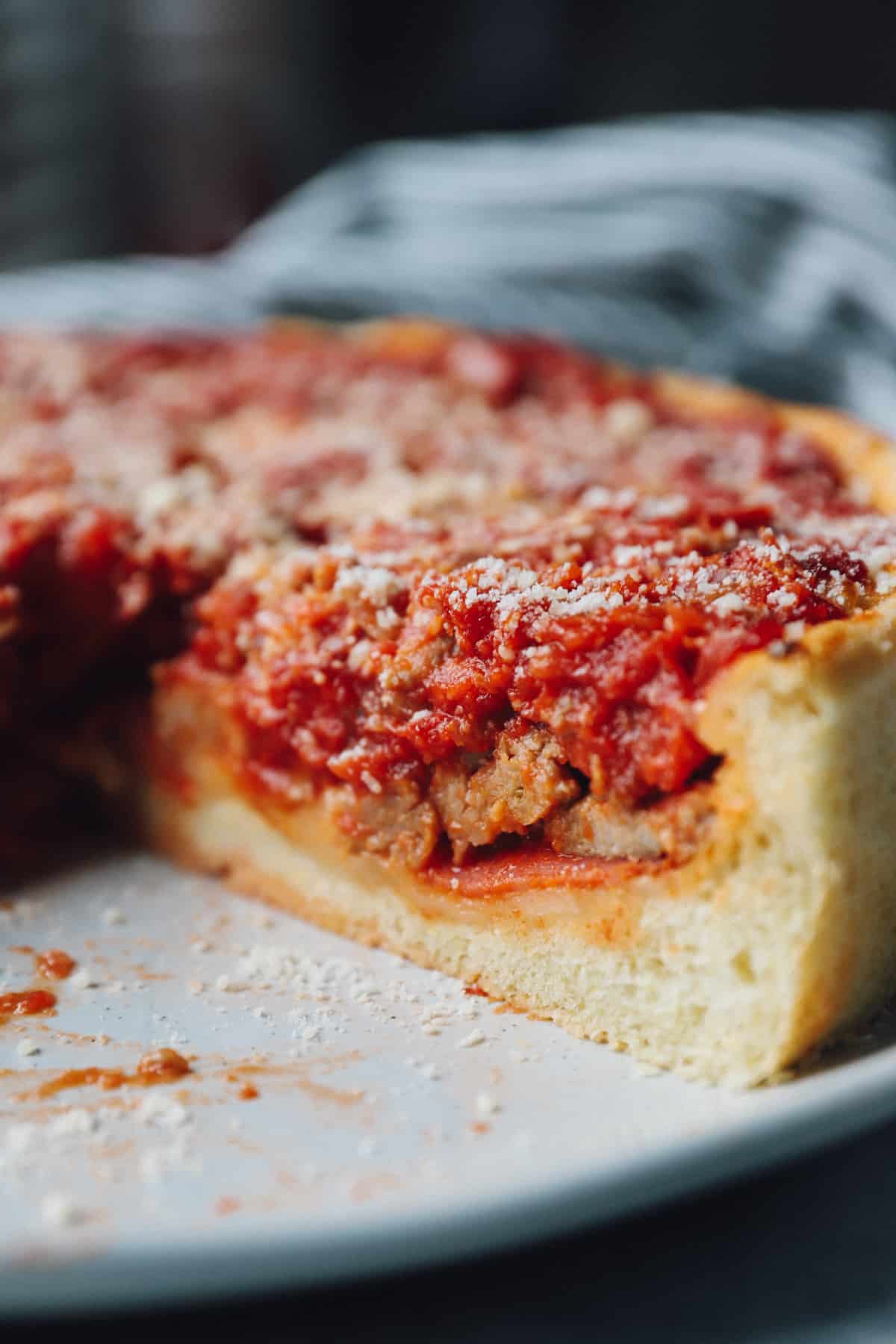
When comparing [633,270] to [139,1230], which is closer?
[139,1230]

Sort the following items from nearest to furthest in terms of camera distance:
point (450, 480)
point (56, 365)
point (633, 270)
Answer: point (450, 480) → point (56, 365) → point (633, 270)

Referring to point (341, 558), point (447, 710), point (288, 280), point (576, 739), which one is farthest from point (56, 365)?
point (576, 739)

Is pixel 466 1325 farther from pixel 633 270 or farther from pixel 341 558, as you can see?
pixel 633 270

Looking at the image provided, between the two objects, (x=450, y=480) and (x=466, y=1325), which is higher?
(x=450, y=480)

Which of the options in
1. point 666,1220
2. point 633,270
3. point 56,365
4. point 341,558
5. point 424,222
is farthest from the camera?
point 424,222

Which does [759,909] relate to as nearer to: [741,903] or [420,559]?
[741,903]

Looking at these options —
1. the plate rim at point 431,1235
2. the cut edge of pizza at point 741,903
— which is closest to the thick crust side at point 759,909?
the cut edge of pizza at point 741,903
